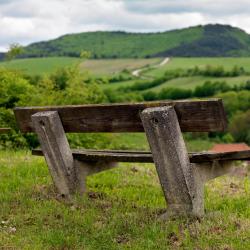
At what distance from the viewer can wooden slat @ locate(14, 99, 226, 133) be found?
488cm

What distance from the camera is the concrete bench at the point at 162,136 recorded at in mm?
4977

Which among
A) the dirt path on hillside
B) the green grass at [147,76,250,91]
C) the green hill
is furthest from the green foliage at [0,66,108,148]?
the green hill

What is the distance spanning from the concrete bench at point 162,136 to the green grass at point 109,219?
0.29 meters

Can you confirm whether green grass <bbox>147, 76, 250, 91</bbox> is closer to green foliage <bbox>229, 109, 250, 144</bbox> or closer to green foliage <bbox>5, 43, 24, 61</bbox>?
green foliage <bbox>229, 109, 250, 144</bbox>

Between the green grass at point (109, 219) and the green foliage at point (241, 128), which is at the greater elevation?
the green grass at point (109, 219)

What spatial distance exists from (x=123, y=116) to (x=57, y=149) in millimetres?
988

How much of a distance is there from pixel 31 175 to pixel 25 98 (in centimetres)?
1041

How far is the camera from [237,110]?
93.7 m

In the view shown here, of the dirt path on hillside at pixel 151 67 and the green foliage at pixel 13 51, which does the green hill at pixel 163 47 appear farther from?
the green foliage at pixel 13 51

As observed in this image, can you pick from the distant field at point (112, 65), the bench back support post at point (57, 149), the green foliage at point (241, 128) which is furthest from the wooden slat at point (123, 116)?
the distant field at point (112, 65)

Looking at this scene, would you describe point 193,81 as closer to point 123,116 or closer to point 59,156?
point 59,156

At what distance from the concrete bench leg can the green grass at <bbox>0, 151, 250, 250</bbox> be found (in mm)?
203

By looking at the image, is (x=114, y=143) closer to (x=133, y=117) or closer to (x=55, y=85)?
(x=55, y=85)

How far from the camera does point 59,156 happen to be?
6055mm
